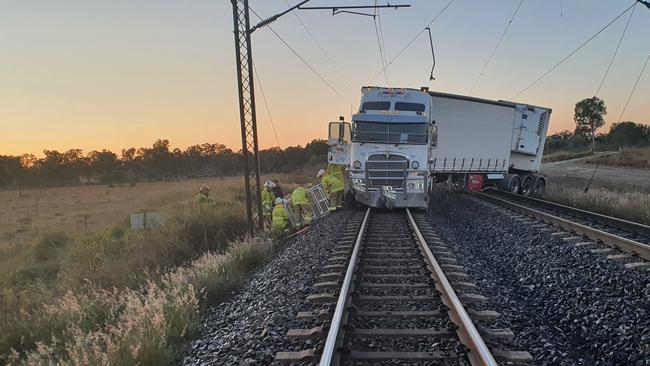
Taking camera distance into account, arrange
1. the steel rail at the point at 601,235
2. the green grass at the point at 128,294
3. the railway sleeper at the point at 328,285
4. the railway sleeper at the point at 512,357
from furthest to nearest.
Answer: the steel rail at the point at 601,235, the railway sleeper at the point at 328,285, the green grass at the point at 128,294, the railway sleeper at the point at 512,357

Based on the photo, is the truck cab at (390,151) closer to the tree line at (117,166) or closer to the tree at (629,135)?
the tree line at (117,166)

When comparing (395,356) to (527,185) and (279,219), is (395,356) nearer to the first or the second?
(279,219)

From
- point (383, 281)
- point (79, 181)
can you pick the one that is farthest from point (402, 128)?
point (79, 181)

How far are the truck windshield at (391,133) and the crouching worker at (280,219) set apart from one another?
357cm

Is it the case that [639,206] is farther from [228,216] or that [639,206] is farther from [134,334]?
[134,334]

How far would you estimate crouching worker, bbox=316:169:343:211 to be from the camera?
18.6m

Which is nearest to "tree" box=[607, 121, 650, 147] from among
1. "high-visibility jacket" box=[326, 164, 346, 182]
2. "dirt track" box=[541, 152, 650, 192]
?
"dirt track" box=[541, 152, 650, 192]

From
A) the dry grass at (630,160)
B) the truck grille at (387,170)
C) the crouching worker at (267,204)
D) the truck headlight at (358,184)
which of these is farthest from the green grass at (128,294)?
the dry grass at (630,160)

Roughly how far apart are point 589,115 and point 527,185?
324 ft

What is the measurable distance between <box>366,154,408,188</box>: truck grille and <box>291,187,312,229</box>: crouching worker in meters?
2.27

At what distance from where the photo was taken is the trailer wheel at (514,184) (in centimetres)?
2731

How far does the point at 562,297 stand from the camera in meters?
7.21

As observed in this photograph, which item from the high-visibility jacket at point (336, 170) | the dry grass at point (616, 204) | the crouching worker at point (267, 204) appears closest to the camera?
the dry grass at point (616, 204)

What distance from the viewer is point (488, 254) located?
36.1ft
